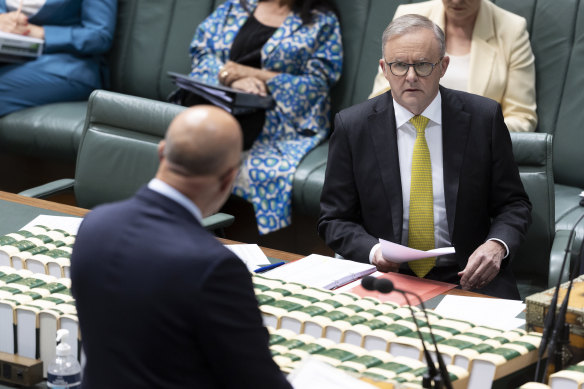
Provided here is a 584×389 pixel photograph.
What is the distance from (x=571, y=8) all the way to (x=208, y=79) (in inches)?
65.9

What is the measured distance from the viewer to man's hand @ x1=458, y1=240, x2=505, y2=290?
2.62 m

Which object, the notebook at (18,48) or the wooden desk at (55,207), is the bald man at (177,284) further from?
the notebook at (18,48)

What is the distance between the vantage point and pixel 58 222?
2822 millimetres

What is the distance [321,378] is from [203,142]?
20.0 inches

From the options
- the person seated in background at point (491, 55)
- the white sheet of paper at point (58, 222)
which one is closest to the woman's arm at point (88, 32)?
the person seated in background at point (491, 55)

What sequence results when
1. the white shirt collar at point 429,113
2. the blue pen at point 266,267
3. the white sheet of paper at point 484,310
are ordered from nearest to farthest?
the white sheet of paper at point 484,310 < the blue pen at point 266,267 < the white shirt collar at point 429,113

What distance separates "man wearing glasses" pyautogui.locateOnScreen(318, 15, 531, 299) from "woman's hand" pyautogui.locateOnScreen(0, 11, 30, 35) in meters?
2.61

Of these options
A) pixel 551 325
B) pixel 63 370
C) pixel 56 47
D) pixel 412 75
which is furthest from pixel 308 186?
pixel 63 370

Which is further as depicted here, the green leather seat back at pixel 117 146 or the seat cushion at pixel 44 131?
the seat cushion at pixel 44 131

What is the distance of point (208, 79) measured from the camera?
4613mm

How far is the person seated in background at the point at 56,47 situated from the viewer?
16.2ft

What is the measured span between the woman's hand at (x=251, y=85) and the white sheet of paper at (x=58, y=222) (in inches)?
65.0

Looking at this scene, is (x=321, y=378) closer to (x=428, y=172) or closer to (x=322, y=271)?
(x=322, y=271)

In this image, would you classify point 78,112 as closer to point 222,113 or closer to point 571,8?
point 571,8
